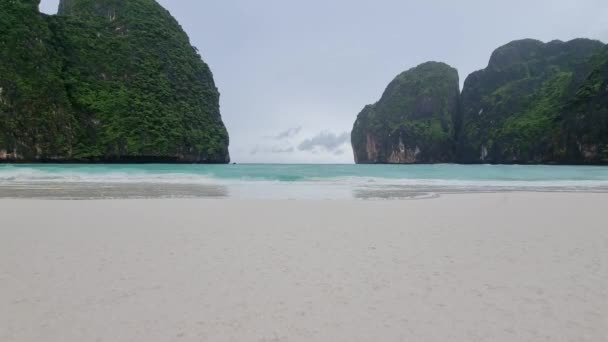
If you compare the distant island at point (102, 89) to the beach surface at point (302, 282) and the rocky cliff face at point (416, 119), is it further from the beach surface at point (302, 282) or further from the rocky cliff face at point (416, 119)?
the rocky cliff face at point (416, 119)

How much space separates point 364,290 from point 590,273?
171cm

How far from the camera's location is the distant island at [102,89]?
42438 mm

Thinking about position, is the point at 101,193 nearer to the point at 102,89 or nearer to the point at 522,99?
the point at 102,89

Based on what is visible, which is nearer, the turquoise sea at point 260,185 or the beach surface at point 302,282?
Answer: the beach surface at point 302,282

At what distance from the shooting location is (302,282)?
7.38 feet

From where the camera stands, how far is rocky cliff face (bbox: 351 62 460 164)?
94625 mm

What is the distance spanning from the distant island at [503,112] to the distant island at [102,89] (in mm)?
58616

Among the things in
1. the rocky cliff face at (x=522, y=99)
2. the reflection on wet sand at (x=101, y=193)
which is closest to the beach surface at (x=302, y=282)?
the reflection on wet sand at (x=101, y=193)

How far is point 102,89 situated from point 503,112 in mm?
84101

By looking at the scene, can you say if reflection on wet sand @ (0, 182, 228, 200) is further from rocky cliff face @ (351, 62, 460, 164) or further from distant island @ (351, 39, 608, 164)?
rocky cliff face @ (351, 62, 460, 164)

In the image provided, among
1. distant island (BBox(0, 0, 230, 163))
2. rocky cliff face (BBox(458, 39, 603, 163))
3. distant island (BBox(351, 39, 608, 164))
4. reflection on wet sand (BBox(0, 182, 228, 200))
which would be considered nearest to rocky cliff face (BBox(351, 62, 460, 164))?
distant island (BBox(351, 39, 608, 164))

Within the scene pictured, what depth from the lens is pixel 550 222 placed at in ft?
15.8

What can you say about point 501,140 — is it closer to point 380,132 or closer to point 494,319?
point 380,132

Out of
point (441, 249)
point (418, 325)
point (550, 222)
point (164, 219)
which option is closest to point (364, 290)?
point (418, 325)
